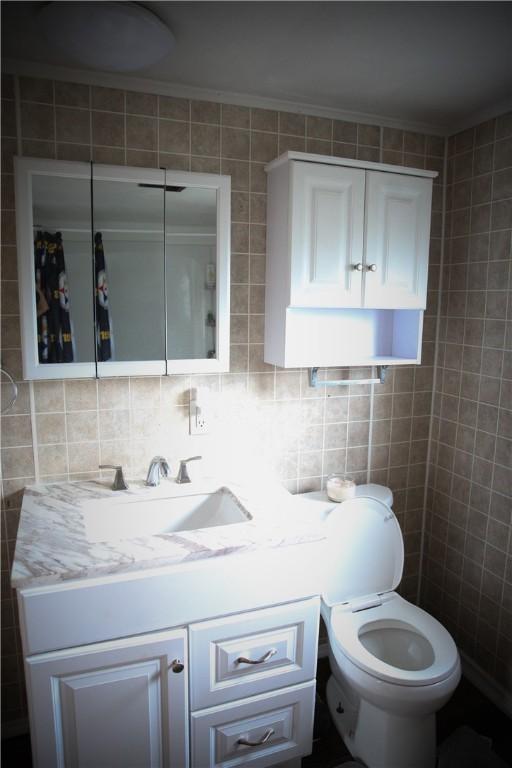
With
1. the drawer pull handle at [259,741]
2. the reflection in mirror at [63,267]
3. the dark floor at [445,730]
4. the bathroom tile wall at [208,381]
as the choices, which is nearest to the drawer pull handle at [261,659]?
the drawer pull handle at [259,741]

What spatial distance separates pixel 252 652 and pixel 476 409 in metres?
1.29

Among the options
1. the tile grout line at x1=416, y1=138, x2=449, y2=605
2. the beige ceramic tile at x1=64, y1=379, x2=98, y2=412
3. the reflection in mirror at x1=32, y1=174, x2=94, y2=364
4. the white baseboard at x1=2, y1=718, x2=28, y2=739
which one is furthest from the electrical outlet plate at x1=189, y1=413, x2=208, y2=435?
the white baseboard at x1=2, y1=718, x2=28, y2=739

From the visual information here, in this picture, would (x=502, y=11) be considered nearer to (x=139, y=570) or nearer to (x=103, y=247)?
(x=103, y=247)

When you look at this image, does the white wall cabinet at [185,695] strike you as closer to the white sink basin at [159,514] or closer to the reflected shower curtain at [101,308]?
the white sink basin at [159,514]

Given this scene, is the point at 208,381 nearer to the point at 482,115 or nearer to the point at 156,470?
the point at 156,470

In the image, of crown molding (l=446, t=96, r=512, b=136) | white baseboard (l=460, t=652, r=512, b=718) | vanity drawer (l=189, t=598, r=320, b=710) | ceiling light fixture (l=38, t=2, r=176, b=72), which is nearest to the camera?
ceiling light fixture (l=38, t=2, r=176, b=72)

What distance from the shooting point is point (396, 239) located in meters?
1.88

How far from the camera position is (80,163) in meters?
1.62

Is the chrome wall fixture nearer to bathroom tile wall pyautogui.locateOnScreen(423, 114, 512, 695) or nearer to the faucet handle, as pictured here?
bathroom tile wall pyautogui.locateOnScreen(423, 114, 512, 695)

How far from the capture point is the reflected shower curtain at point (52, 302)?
1610mm

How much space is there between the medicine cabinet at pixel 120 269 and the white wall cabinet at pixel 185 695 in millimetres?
799

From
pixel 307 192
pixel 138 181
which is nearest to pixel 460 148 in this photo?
pixel 307 192

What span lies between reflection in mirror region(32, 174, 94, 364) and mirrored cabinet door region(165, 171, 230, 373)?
0.27 meters

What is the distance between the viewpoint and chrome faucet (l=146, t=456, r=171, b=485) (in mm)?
1750
